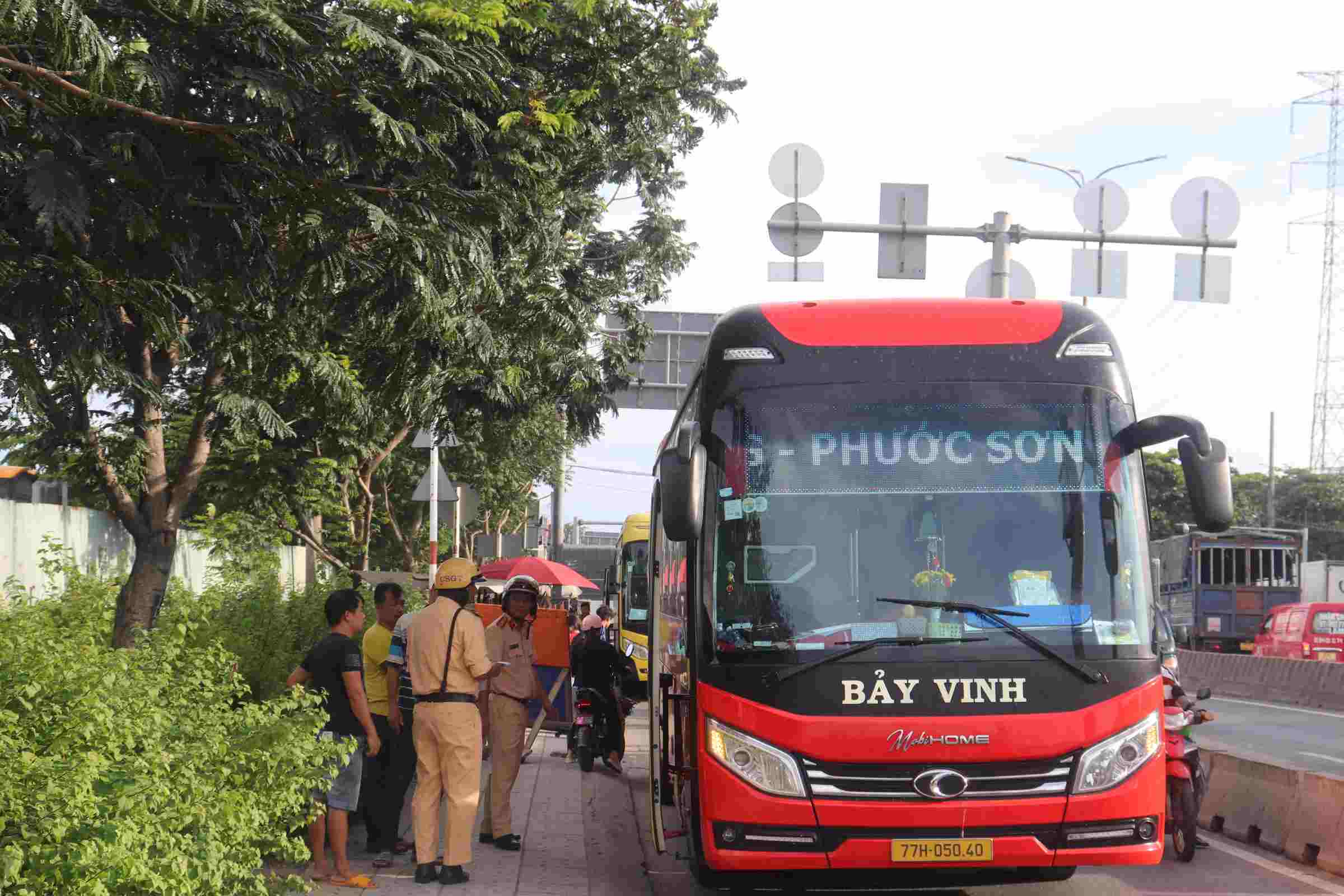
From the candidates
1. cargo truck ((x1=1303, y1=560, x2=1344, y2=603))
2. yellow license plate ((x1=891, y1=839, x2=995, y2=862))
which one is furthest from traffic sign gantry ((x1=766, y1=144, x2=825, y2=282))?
cargo truck ((x1=1303, y1=560, x2=1344, y2=603))

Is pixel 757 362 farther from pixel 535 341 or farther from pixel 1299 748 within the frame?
pixel 1299 748

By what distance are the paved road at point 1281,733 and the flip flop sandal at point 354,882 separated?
8.44 m

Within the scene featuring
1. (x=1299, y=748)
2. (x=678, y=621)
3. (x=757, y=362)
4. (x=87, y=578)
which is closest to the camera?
(x=757, y=362)

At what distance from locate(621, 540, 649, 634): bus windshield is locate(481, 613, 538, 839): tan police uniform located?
16.7m

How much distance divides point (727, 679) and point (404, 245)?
2755 millimetres

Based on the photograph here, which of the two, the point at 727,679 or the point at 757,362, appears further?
the point at 757,362

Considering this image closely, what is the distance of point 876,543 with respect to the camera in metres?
8.02

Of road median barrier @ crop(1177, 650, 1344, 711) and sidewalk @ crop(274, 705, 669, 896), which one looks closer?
sidewalk @ crop(274, 705, 669, 896)

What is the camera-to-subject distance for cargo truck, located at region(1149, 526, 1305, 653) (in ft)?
149

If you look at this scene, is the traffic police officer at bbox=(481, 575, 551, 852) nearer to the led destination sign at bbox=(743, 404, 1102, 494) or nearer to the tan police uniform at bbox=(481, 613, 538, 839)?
the tan police uniform at bbox=(481, 613, 538, 839)

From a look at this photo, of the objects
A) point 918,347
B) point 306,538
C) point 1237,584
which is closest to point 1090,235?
point 918,347

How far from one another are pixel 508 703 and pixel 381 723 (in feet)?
3.16

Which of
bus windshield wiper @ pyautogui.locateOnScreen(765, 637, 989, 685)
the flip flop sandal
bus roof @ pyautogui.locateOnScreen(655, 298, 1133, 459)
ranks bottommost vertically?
the flip flop sandal

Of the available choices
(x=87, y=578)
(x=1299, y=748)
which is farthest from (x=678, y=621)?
(x=1299, y=748)
